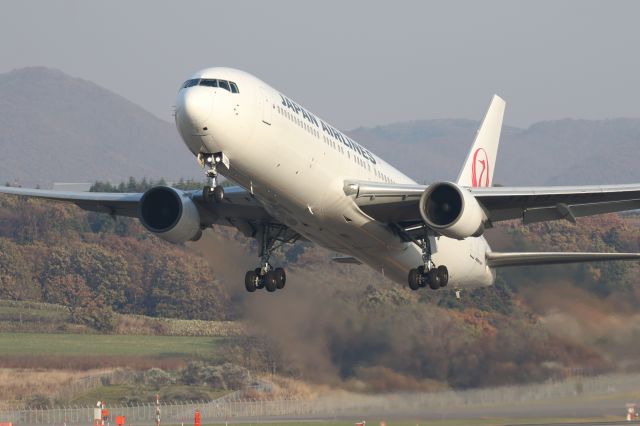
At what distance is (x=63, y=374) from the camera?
49719 mm

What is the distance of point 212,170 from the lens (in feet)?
97.7

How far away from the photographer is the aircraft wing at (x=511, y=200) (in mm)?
33375

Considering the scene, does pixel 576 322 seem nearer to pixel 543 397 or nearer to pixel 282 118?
pixel 543 397

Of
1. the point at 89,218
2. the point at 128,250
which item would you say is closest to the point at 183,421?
the point at 128,250

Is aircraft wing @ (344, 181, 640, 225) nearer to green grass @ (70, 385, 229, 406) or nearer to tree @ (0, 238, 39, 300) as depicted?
green grass @ (70, 385, 229, 406)

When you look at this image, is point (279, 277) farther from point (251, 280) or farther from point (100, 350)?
point (100, 350)

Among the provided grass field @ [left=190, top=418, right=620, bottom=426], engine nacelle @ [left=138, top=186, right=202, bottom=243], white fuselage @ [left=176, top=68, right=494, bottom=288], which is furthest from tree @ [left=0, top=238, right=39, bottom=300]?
white fuselage @ [left=176, top=68, right=494, bottom=288]

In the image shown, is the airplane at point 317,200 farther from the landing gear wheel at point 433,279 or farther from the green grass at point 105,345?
the green grass at point 105,345

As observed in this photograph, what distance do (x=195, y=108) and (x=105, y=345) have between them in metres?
32.5

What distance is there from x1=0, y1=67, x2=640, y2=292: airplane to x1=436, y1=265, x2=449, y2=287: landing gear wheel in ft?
0.20

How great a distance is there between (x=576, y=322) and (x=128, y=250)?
135 ft

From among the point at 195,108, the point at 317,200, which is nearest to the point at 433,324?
the point at 317,200

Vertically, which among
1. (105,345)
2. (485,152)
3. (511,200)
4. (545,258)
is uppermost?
(485,152)

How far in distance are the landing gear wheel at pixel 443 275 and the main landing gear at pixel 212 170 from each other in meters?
8.93
